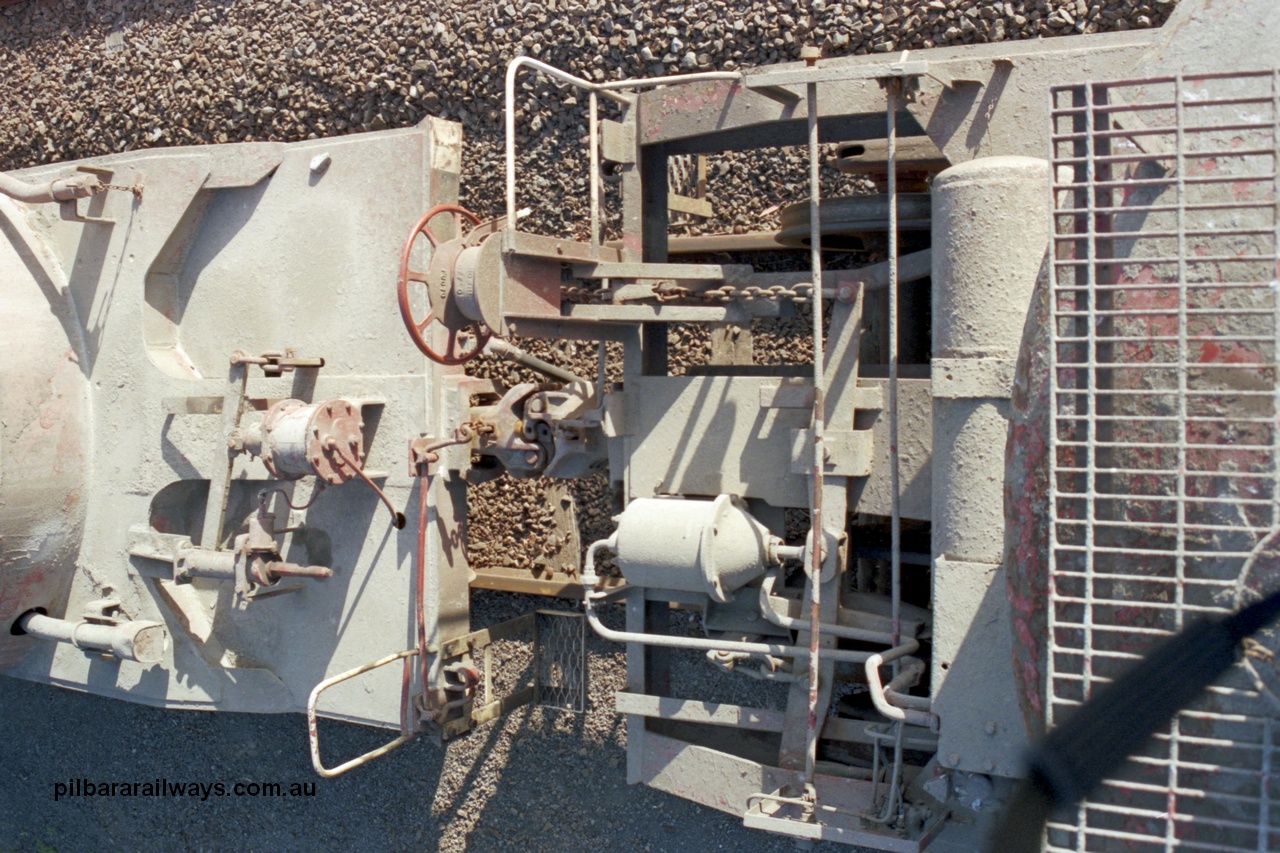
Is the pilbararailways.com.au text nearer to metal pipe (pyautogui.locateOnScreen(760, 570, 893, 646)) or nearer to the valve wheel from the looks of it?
the valve wheel

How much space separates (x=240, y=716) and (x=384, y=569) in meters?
1.76

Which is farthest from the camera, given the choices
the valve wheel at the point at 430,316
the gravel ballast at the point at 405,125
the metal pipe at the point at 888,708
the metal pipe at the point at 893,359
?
the gravel ballast at the point at 405,125

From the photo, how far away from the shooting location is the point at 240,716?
18.7 feet

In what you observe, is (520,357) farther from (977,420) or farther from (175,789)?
(175,789)

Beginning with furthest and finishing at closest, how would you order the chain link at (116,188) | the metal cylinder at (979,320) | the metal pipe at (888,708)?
the chain link at (116,188)
the metal pipe at (888,708)
the metal cylinder at (979,320)

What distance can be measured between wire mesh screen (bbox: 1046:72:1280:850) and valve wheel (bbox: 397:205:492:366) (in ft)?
6.54

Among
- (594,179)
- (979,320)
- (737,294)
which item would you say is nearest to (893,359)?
(979,320)

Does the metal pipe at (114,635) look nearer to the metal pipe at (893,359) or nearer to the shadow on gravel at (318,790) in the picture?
the shadow on gravel at (318,790)

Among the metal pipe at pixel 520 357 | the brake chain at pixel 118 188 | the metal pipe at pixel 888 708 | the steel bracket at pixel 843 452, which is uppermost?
the brake chain at pixel 118 188

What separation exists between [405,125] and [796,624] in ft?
10.0

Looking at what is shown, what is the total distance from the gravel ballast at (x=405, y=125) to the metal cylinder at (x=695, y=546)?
1234 mm

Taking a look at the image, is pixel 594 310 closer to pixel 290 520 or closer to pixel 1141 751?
pixel 290 520

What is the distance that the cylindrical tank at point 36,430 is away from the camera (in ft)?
15.5

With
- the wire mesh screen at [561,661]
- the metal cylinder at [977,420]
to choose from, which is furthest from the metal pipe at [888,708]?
the wire mesh screen at [561,661]
